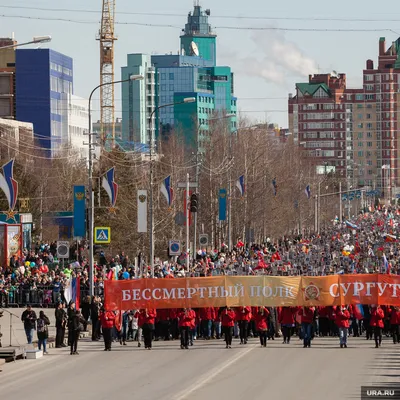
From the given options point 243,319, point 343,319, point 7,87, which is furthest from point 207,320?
point 7,87

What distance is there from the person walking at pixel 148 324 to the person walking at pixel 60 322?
2.10 meters

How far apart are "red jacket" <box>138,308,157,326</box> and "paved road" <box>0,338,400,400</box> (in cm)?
74

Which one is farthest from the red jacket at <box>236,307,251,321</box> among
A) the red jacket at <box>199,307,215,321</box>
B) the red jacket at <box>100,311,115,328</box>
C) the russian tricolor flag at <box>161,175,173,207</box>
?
the russian tricolor flag at <box>161,175,173,207</box>

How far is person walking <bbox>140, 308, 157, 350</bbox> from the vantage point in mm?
34938

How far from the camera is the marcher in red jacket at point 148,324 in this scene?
34.9 metres

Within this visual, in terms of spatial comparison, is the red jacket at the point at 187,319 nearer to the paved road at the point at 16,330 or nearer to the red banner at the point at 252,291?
the red banner at the point at 252,291

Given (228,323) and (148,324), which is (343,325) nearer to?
(228,323)

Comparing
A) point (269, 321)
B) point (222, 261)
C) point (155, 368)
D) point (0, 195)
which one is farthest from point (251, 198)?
point (155, 368)

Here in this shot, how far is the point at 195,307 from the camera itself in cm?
3666

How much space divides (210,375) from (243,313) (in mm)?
7941

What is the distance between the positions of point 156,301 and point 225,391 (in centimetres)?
1137

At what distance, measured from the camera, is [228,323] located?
34875 millimetres

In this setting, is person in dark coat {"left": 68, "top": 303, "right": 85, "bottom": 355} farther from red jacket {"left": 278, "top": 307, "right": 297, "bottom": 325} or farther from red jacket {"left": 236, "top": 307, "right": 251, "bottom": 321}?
red jacket {"left": 278, "top": 307, "right": 297, "bottom": 325}

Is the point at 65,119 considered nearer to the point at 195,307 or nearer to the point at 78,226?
the point at 78,226
